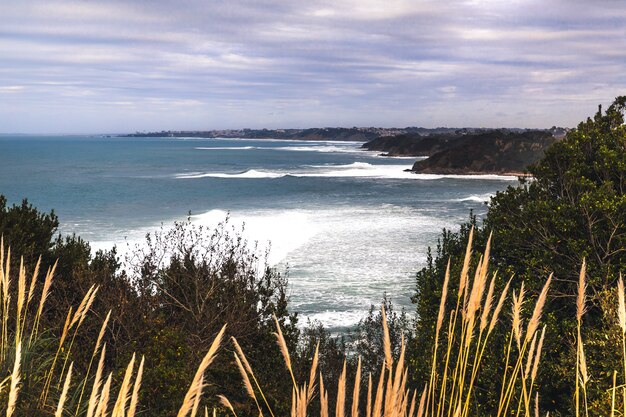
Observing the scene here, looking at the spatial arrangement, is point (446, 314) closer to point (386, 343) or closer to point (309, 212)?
point (386, 343)

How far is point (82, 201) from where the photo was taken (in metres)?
65.9

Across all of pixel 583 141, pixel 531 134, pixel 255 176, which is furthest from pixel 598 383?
pixel 531 134

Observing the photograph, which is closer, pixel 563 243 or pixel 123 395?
pixel 123 395

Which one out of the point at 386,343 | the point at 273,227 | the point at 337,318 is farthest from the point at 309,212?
the point at 386,343

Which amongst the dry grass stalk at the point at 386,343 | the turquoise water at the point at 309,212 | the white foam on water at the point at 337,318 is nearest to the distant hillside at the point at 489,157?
the turquoise water at the point at 309,212

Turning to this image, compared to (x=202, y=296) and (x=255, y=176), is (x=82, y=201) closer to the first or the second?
(x=255, y=176)

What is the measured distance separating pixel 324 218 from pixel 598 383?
4558 centimetres

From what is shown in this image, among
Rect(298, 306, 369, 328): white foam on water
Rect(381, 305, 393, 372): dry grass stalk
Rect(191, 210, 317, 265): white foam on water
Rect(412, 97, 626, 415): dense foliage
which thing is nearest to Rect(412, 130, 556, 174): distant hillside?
Rect(191, 210, 317, 265): white foam on water

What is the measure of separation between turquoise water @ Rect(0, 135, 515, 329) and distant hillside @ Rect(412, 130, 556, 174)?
10644 mm

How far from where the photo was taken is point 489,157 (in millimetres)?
128375

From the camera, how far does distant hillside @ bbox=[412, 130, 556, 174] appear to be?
12319 cm

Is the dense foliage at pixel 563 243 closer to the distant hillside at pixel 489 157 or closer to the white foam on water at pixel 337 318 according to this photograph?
the white foam on water at pixel 337 318

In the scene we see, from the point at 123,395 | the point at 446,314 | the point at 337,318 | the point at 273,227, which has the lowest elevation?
the point at 337,318

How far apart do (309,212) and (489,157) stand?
3253 inches
